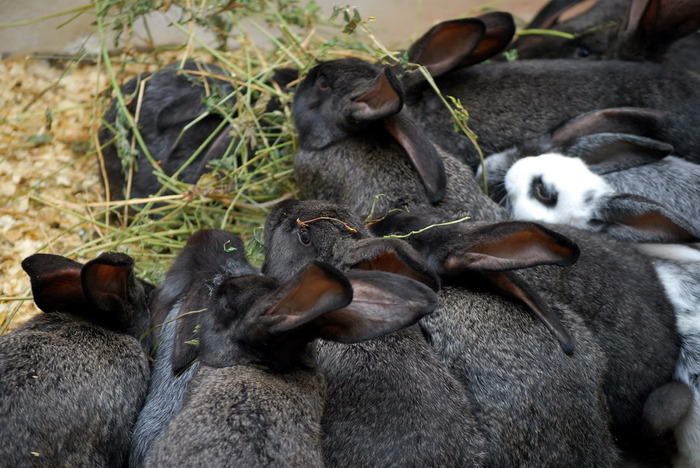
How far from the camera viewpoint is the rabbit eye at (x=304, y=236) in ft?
14.2

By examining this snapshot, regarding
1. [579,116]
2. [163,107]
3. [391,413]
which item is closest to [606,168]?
[579,116]

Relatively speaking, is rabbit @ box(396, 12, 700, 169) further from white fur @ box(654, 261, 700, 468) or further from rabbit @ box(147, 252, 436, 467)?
rabbit @ box(147, 252, 436, 467)

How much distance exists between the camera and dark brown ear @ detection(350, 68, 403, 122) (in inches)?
184

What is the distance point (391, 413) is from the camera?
12.2 feet

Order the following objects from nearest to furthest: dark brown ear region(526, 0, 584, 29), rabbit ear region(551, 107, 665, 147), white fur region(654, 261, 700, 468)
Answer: white fur region(654, 261, 700, 468) → rabbit ear region(551, 107, 665, 147) → dark brown ear region(526, 0, 584, 29)

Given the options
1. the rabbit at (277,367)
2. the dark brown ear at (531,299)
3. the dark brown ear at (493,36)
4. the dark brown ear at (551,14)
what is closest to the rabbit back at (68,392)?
the rabbit at (277,367)

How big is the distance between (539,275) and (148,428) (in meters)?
2.12

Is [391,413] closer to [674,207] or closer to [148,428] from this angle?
[148,428]

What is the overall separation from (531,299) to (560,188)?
134 centimetres

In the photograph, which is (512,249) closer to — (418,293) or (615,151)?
(418,293)

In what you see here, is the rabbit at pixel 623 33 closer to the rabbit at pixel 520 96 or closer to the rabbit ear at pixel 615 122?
the rabbit at pixel 520 96

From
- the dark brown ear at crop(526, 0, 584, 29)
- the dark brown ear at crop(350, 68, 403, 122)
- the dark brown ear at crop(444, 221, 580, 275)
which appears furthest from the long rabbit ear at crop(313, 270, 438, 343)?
the dark brown ear at crop(526, 0, 584, 29)

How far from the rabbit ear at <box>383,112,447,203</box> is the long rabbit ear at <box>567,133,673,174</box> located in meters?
1.07

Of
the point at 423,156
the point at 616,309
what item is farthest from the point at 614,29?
the point at 616,309
